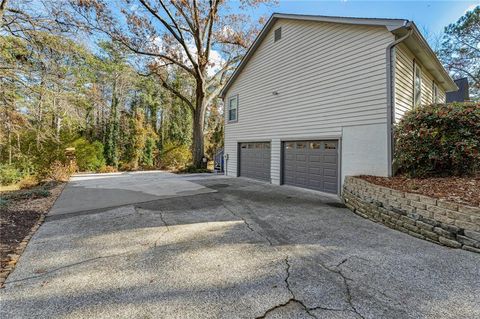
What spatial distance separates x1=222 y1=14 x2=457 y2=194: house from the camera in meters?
5.83

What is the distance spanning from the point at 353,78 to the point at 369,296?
19.6 ft

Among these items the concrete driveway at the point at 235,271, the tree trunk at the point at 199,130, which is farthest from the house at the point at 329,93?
the tree trunk at the point at 199,130

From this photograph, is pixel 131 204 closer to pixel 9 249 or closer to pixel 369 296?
pixel 9 249

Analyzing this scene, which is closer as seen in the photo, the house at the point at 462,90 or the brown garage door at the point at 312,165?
the brown garage door at the point at 312,165

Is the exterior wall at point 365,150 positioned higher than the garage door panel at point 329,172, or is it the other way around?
the exterior wall at point 365,150

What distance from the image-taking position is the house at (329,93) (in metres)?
5.83

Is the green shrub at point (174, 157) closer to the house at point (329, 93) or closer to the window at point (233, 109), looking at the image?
the window at point (233, 109)

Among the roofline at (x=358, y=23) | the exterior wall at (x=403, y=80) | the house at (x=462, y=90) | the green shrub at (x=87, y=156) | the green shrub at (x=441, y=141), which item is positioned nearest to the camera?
the green shrub at (x=441, y=141)

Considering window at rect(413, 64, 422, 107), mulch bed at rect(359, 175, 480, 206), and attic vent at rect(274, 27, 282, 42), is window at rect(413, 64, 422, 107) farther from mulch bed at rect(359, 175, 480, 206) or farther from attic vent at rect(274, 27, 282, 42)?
attic vent at rect(274, 27, 282, 42)

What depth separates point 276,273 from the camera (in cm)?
258

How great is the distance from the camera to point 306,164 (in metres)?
7.80

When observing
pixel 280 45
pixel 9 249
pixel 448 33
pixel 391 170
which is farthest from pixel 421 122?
pixel 448 33

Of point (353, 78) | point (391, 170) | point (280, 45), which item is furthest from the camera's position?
point (280, 45)

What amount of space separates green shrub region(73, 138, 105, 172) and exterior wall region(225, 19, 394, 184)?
37.3 feet
